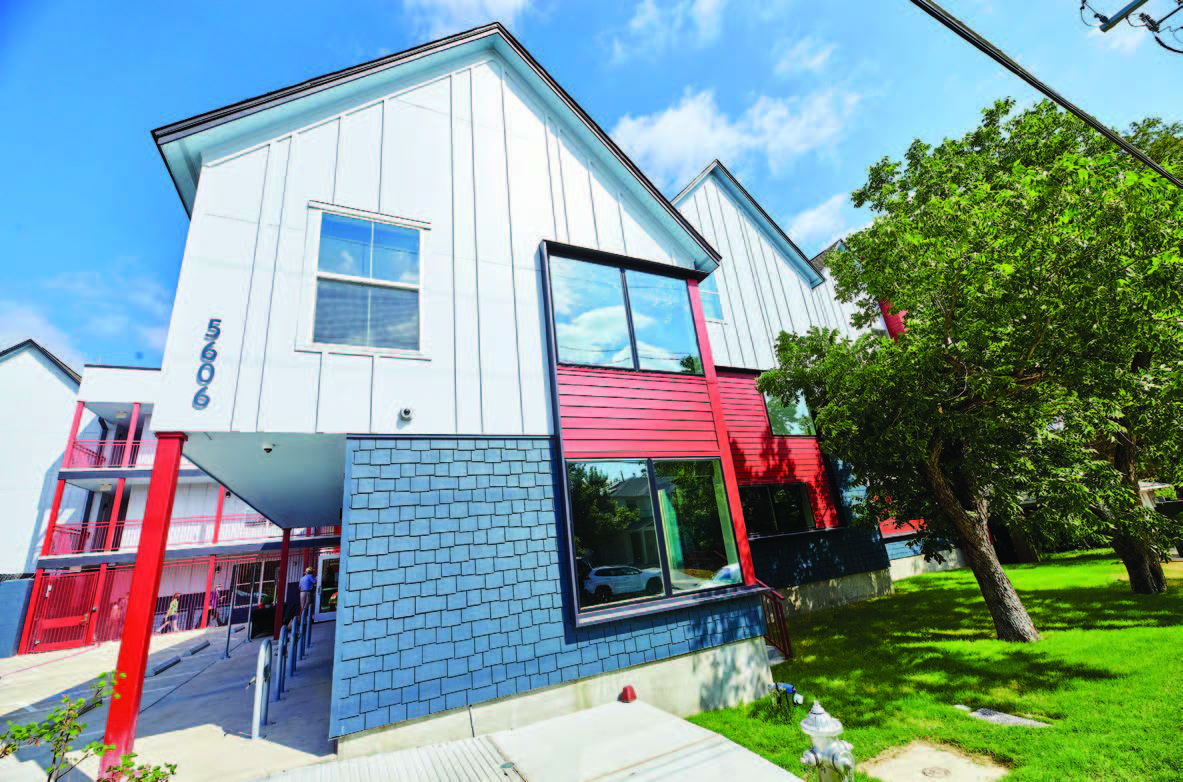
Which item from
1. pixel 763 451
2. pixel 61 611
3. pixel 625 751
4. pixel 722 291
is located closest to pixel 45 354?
pixel 61 611

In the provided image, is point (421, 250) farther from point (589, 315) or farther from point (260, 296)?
point (589, 315)

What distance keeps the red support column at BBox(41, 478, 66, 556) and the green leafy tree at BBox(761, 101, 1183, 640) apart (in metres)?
26.1

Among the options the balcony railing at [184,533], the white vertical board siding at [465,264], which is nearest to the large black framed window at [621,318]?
the white vertical board siding at [465,264]

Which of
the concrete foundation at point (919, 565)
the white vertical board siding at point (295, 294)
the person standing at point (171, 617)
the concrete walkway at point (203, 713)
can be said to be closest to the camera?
the concrete walkway at point (203, 713)

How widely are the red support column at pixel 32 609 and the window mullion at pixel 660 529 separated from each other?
22.6 meters

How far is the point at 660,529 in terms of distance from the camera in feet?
22.0

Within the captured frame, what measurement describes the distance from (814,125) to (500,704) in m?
9.97

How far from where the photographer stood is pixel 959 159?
10867mm

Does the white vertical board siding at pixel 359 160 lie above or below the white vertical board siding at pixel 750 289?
below

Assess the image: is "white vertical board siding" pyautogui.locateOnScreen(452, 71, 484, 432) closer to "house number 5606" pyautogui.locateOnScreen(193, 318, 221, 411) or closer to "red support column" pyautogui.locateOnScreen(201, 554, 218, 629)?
"house number 5606" pyautogui.locateOnScreen(193, 318, 221, 411)

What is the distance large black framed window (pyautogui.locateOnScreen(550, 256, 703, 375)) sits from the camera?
7.16 meters

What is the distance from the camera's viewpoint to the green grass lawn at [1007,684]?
4.55 m

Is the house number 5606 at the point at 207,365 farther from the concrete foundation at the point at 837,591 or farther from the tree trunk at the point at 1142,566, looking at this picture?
the tree trunk at the point at 1142,566

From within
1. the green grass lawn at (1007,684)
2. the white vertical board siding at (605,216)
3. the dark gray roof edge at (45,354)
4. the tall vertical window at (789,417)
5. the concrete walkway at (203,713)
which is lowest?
the green grass lawn at (1007,684)
